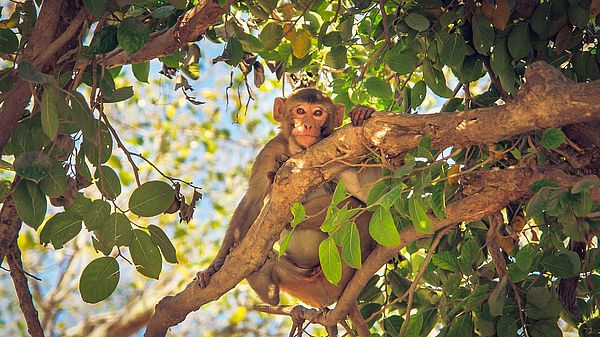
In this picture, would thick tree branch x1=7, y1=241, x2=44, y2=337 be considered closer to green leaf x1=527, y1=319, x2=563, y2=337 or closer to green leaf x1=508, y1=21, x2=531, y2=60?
green leaf x1=527, y1=319, x2=563, y2=337

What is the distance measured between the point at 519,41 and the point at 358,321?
5.90 ft

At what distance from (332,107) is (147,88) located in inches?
258

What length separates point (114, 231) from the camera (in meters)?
3.53

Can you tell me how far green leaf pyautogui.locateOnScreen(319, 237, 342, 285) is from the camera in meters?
3.30

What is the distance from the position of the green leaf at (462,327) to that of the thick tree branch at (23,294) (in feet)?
6.98

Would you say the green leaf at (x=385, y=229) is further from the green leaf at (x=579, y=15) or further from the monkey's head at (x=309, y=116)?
the monkey's head at (x=309, y=116)

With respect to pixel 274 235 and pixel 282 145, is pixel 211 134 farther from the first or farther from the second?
pixel 274 235

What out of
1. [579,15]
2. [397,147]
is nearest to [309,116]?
[397,147]

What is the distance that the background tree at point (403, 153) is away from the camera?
136 inches

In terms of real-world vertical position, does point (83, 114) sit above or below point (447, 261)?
Result: above

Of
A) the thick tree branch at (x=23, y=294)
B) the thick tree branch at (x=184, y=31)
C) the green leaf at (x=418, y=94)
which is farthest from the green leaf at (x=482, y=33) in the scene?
the thick tree branch at (x=23, y=294)

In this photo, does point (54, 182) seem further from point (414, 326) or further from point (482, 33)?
point (482, 33)

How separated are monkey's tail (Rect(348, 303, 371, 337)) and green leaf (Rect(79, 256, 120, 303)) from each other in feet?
5.45

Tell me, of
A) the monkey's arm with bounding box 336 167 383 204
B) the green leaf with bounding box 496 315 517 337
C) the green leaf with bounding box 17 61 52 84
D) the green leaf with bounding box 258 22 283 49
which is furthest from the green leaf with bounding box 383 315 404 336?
the green leaf with bounding box 17 61 52 84
